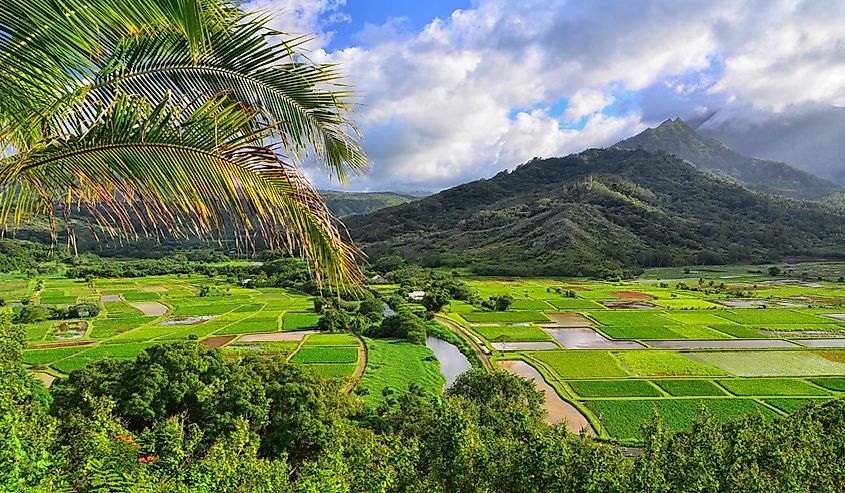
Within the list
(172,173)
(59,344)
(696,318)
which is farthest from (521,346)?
(59,344)

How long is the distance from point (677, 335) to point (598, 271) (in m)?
52.4

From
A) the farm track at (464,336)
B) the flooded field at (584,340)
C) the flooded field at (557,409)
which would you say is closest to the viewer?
the flooded field at (557,409)

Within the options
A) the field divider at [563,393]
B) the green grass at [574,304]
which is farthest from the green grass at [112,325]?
the green grass at [574,304]

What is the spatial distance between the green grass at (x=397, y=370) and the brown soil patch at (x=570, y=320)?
60.8ft

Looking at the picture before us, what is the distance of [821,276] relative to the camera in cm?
9131

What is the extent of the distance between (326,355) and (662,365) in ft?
91.8

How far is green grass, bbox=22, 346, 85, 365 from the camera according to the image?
36094 mm

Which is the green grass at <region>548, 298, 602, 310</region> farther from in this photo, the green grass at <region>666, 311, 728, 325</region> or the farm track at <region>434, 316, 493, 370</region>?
the farm track at <region>434, 316, 493, 370</region>

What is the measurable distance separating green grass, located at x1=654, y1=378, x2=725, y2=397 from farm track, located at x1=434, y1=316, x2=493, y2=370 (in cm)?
1257

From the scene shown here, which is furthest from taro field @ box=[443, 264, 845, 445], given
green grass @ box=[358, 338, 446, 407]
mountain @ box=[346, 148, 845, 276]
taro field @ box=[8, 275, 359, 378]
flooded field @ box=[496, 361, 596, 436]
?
mountain @ box=[346, 148, 845, 276]

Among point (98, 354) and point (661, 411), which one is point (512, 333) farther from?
point (98, 354)

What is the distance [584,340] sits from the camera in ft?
150

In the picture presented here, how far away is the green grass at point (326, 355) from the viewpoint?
126 ft

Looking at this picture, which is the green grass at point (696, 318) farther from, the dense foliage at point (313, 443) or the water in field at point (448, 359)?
the dense foliage at point (313, 443)
